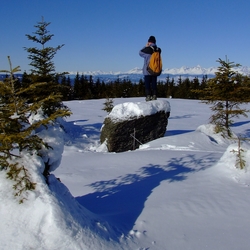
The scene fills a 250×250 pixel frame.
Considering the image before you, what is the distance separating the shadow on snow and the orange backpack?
390cm

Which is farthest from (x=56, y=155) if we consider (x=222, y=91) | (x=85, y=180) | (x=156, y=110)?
(x=222, y=91)

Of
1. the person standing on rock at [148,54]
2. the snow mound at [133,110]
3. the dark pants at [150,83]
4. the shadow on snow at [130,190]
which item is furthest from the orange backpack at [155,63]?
the shadow on snow at [130,190]

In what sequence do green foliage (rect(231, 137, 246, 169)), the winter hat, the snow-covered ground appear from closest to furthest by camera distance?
the snow-covered ground
green foliage (rect(231, 137, 246, 169))
the winter hat

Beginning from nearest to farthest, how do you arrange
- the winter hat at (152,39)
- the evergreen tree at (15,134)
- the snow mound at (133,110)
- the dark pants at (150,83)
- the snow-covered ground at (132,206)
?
the snow-covered ground at (132,206)
the evergreen tree at (15,134)
the winter hat at (152,39)
the dark pants at (150,83)
the snow mound at (133,110)

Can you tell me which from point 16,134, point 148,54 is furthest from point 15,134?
point 148,54

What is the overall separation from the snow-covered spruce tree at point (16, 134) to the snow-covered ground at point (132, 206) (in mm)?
96

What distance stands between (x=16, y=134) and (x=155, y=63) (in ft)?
24.5

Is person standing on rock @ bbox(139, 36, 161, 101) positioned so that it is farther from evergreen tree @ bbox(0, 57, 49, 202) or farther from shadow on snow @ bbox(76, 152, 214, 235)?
evergreen tree @ bbox(0, 57, 49, 202)

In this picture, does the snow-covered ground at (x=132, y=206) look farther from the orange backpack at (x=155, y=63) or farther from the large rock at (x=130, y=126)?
the orange backpack at (x=155, y=63)

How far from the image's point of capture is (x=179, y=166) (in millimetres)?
6574

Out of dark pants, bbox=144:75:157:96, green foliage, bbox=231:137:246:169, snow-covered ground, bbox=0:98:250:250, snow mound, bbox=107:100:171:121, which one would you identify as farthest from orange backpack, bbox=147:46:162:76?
green foliage, bbox=231:137:246:169

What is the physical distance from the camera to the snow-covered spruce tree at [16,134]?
293 centimetres

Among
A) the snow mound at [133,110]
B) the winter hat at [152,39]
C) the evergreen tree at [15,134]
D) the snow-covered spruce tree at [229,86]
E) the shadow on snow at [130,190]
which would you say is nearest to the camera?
the evergreen tree at [15,134]

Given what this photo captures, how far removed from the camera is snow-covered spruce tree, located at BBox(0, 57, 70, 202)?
2926 mm
